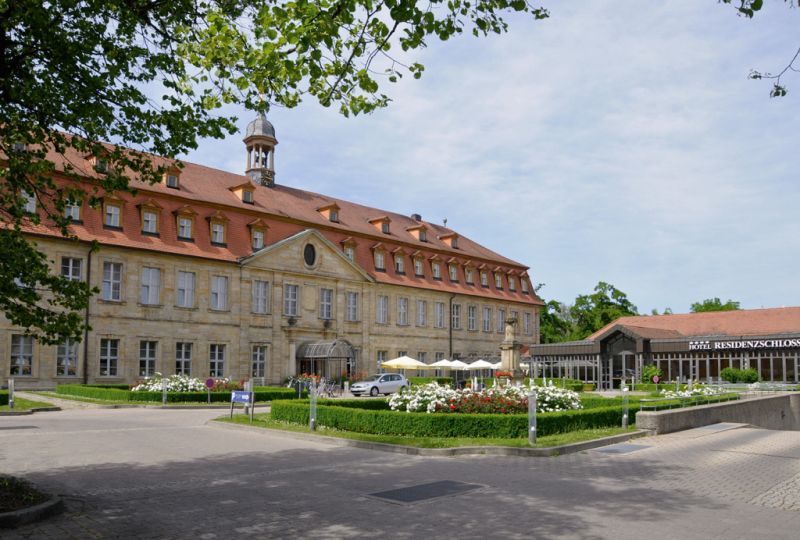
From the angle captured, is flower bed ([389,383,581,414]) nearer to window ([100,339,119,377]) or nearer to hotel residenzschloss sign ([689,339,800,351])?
window ([100,339,119,377])

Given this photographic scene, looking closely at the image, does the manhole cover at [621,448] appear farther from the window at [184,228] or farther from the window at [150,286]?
the window at [184,228]

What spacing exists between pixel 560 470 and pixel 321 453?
4853mm

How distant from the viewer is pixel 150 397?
92.5 ft

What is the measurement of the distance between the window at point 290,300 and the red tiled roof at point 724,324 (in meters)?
21.8

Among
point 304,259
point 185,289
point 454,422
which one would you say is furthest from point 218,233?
point 454,422

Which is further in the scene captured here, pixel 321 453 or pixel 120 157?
pixel 321 453

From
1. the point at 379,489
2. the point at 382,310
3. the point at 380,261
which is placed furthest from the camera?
the point at 380,261

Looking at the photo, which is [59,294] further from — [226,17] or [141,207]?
[141,207]

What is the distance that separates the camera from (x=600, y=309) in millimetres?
72125

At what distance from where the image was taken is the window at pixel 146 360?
36375 millimetres

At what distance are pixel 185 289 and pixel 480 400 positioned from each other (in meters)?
24.9

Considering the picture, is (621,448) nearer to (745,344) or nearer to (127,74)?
(127,74)

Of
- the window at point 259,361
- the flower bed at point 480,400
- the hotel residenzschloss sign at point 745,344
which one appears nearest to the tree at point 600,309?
the hotel residenzschloss sign at point 745,344

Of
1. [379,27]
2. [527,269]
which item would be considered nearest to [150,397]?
[379,27]
